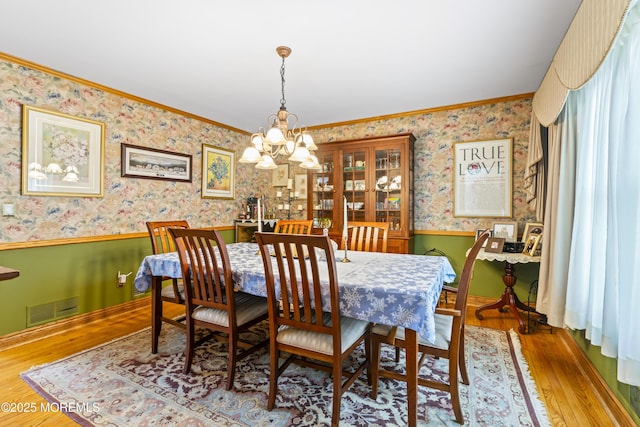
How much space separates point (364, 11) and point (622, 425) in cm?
262

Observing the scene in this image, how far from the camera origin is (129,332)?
2699 mm

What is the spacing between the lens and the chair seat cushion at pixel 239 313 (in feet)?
6.13

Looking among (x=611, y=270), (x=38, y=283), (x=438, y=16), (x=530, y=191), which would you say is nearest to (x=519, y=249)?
(x=530, y=191)

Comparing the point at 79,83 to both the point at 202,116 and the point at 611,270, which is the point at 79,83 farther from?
the point at 611,270

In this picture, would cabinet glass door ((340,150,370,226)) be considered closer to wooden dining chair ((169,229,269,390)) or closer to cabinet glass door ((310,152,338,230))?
cabinet glass door ((310,152,338,230))

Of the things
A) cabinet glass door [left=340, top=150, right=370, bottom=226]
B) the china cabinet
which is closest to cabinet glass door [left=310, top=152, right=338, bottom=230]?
the china cabinet

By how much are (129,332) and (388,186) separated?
9.94ft

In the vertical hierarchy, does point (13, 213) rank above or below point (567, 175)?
below

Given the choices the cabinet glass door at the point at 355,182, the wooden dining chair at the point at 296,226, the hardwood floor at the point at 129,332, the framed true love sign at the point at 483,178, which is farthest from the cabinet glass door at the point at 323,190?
the hardwood floor at the point at 129,332

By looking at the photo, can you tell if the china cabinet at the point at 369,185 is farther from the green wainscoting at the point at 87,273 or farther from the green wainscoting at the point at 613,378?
the green wainscoting at the point at 613,378

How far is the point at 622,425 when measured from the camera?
4.92 feet

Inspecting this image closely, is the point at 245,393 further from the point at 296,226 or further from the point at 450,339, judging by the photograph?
the point at 296,226

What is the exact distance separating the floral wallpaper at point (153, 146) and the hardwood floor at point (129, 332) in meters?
0.85

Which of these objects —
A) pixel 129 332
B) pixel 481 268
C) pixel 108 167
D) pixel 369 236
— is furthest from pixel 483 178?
pixel 108 167
